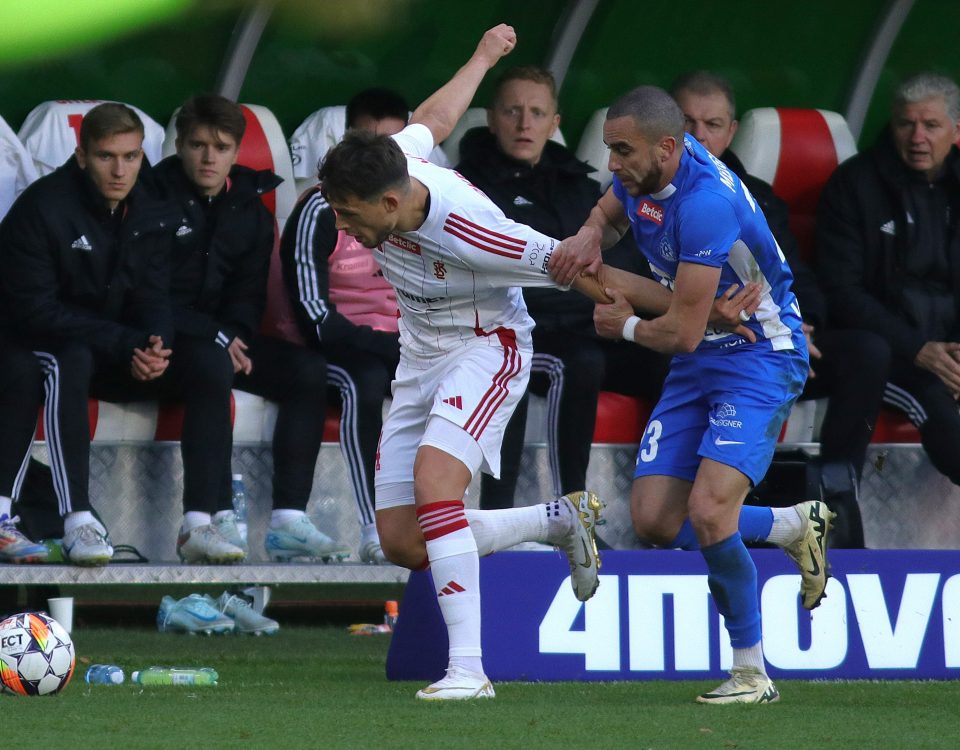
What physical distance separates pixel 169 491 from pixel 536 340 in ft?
5.15

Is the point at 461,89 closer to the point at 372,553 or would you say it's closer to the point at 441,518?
the point at 441,518

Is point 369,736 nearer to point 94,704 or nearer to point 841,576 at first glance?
point 94,704

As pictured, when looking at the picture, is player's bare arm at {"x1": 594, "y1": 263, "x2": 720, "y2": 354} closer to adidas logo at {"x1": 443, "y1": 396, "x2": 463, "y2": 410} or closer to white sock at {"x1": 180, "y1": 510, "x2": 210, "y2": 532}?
adidas logo at {"x1": 443, "y1": 396, "x2": 463, "y2": 410}

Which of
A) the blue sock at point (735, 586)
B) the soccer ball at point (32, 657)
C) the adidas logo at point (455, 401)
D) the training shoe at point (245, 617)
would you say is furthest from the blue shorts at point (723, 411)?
the training shoe at point (245, 617)

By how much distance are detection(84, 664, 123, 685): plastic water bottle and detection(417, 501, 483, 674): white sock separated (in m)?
1.01

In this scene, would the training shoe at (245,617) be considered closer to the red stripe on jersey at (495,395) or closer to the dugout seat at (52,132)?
the dugout seat at (52,132)

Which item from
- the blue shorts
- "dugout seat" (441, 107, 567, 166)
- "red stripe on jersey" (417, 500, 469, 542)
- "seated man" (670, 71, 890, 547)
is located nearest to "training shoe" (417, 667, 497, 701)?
"red stripe on jersey" (417, 500, 469, 542)

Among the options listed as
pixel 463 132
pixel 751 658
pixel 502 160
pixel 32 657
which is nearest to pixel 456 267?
pixel 751 658

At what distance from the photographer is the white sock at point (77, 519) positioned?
235 inches

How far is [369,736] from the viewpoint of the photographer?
3.91m

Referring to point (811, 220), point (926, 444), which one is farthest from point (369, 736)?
point (811, 220)

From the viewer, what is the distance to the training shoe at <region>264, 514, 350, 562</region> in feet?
21.2

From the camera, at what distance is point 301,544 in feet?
21.2

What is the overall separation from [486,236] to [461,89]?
844 mm
